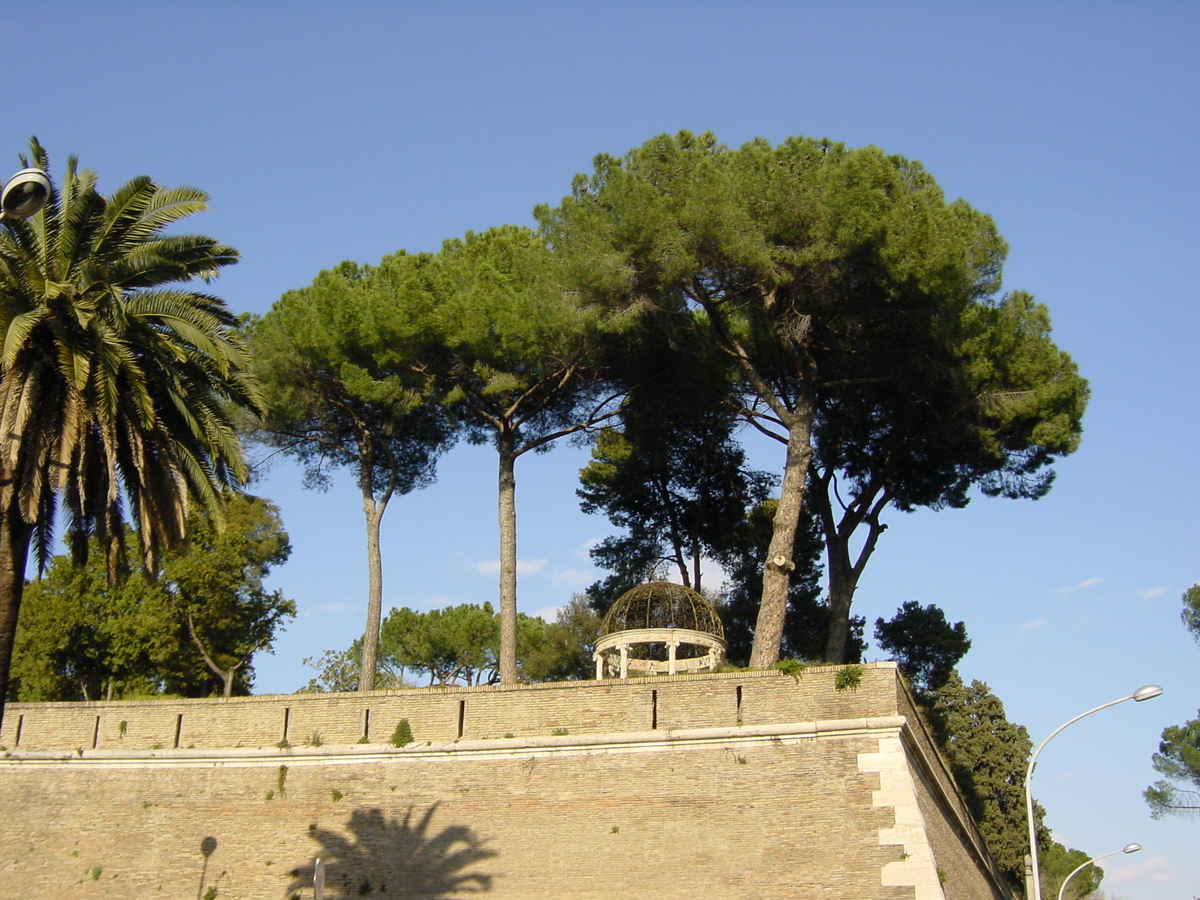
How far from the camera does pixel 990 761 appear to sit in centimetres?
2877

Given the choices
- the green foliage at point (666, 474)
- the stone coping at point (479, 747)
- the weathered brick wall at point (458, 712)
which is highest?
the green foliage at point (666, 474)

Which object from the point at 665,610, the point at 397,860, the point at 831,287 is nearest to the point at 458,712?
the point at 397,860

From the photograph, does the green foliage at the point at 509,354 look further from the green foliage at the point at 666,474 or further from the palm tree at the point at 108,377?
the palm tree at the point at 108,377

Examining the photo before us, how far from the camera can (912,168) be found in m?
21.0

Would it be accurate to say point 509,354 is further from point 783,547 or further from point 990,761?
point 990,761

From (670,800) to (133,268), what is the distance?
9.12 metres

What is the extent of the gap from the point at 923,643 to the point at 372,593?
1186 cm

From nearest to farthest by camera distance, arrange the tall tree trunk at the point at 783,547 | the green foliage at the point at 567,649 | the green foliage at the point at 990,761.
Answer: the tall tree trunk at the point at 783,547 → the green foliage at the point at 990,761 → the green foliage at the point at 567,649

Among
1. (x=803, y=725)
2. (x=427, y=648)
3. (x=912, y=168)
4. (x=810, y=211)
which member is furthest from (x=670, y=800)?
(x=427, y=648)

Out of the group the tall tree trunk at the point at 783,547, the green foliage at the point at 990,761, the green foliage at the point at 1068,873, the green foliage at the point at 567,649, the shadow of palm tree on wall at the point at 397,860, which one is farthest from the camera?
the green foliage at the point at 1068,873

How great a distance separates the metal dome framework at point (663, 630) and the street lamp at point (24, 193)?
1299 centimetres

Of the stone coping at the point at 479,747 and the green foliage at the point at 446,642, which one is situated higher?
the green foliage at the point at 446,642

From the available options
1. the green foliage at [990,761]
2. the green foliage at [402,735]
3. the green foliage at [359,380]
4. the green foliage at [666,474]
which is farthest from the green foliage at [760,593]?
the green foliage at [402,735]

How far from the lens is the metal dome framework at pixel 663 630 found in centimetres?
2005
